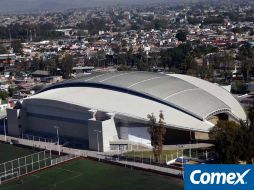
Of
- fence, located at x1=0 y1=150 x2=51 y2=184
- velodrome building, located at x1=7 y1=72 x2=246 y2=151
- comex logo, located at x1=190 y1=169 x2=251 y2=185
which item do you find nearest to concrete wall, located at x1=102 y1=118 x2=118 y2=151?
velodrome building, located at x1=7 y1=72 x2=246 y2=151

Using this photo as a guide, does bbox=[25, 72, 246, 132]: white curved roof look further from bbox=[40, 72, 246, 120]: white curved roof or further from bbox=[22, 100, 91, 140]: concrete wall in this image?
bbox=[22, 100, 91, 140]: concrete wall

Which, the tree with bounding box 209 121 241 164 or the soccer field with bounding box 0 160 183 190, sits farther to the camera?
the soccer field with bounding box 0 160 183 190

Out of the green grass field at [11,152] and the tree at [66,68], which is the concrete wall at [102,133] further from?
the tree at [66,68]

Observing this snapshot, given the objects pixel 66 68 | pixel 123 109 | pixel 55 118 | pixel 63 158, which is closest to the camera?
pixel 63 158

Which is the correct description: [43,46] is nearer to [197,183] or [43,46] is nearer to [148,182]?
[148,182]

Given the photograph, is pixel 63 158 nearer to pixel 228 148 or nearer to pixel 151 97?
pixel 151 97

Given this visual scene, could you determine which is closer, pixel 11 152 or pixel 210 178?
pixel 210 178

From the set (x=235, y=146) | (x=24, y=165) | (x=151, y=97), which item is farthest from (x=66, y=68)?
(x=235, y=146)
